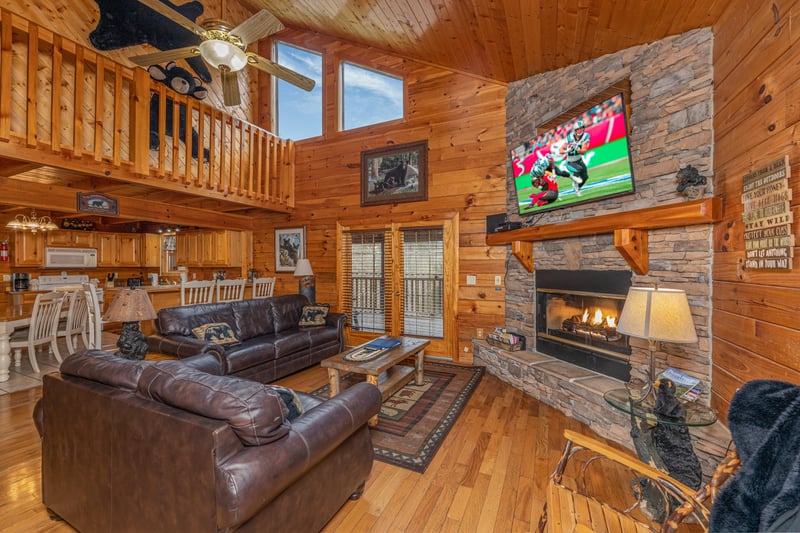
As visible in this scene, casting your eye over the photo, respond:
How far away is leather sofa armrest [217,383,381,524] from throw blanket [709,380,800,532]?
131 centimetres

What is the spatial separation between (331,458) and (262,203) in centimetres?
468

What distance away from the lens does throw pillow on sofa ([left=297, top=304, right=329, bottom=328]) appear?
4.64 meters

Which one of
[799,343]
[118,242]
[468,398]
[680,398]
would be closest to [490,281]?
[468,398]

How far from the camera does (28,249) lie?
552 centimetres

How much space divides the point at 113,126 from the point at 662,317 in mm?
5283

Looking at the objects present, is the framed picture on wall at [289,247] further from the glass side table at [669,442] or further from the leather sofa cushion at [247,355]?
the glass side table at [669,442]

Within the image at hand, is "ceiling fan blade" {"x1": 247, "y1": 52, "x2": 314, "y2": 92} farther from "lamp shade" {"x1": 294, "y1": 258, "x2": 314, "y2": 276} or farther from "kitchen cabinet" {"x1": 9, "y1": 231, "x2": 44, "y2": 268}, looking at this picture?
"kitchen cabinet" {"x1": 9, "y1": 231, "x2": 44, "y2": 268}

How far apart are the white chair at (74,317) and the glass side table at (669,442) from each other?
565 centimetres

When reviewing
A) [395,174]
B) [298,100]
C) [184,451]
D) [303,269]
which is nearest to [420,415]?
[184,451]

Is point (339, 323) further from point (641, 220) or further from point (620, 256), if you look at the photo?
point (641, 220)

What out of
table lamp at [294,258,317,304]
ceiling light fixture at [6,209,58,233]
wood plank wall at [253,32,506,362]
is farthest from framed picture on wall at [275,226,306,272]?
ceiling light fixture at [6,209,58,233]

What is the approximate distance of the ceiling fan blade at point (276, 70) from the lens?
3.09 metres

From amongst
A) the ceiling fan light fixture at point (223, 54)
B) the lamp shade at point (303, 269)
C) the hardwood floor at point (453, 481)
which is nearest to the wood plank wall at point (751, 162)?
the hardwood floor at point (453, 481)

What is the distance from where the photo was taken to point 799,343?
1459 millimetres
